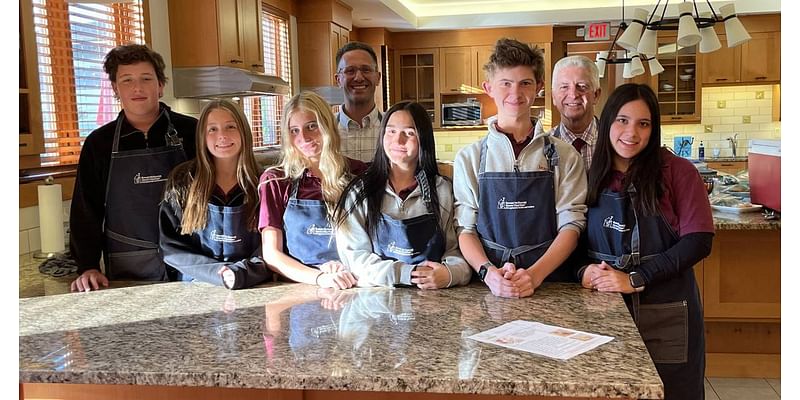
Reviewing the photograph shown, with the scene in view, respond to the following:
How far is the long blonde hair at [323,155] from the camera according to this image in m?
2.22

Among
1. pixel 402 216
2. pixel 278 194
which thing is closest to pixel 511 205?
pixel 402 216

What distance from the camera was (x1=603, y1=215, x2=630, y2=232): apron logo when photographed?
2082 millimetres

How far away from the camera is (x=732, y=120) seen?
824cm

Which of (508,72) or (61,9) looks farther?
(61,9)

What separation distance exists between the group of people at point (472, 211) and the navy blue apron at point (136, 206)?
113mm

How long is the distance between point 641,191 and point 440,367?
95cm

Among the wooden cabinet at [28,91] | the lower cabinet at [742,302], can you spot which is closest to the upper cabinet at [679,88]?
the lower cabinet at [742,302]

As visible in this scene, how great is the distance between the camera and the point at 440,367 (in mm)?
1455

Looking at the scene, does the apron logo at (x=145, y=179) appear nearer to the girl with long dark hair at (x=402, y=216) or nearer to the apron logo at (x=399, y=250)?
the girl with long dark hair at (x=402, y=216)

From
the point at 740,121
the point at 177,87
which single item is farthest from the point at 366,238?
the point at 740,121

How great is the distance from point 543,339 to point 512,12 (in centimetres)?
695

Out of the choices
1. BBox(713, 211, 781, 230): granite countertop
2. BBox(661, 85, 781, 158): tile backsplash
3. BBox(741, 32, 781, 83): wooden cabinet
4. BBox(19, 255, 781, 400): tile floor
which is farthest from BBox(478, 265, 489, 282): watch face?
BBox(741, 32, 781, 83): wooden cabinet
